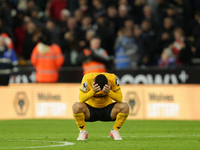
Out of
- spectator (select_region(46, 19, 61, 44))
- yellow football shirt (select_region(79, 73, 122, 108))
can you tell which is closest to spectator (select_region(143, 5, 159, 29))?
spectator (select_region(46, 19, 61, 44))

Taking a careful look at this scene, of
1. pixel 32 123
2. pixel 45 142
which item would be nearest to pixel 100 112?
pixel 45 142

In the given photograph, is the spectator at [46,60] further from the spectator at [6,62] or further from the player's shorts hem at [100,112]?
the player's shorts hem at [100,112]

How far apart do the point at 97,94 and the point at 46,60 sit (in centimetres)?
765

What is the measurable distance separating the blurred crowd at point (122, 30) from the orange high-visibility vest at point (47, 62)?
0.72m

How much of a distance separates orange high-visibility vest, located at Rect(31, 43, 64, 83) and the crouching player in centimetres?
734

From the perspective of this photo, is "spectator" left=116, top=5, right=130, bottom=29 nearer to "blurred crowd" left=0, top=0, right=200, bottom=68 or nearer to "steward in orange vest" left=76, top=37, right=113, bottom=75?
"blurred crowd" left=0, top=0, right=200, bottom=68

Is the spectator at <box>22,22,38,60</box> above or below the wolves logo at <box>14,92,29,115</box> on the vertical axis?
above

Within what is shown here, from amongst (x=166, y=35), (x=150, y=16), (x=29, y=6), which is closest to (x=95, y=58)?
(x=166, y=35)

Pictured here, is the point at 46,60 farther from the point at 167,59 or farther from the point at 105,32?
the point at 167,59

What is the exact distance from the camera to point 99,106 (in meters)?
8.48

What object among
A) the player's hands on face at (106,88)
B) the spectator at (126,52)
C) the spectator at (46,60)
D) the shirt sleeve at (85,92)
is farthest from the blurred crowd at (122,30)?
the player's hands on face at (106,88)

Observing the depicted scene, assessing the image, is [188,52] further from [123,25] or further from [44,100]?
[44,100]

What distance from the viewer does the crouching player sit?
8.22 meters

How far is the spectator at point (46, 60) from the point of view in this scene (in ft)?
51.6
